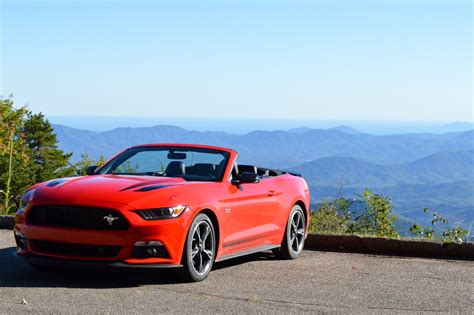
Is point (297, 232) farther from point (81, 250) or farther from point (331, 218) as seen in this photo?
point (331, 218)

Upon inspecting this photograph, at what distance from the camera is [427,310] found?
7090 mm

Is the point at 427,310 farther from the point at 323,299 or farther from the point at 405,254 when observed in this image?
the point at 405,254

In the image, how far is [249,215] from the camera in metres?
9.16

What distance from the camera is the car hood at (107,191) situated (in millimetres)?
7656

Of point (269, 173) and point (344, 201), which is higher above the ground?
point (269, 173)

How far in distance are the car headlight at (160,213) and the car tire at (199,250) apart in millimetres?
237

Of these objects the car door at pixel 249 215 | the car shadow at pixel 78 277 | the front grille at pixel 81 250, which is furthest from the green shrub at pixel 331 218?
the front grille at pixel 81 250

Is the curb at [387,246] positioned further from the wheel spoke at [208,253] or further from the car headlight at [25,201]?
the car headlight at [25,201]

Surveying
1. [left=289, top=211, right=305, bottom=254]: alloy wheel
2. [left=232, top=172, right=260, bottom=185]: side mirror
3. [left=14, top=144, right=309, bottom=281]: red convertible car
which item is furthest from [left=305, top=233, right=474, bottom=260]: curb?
[left=232, top=172, right=260, bottom=185]: side mirror

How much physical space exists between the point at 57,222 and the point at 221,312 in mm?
2071

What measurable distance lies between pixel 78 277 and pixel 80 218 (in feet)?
2.30

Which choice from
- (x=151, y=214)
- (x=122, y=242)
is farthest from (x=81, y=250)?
(x=151, y=214)

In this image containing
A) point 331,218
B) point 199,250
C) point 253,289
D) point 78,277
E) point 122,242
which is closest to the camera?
point 122,242

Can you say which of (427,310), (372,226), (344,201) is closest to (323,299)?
(427,310)
